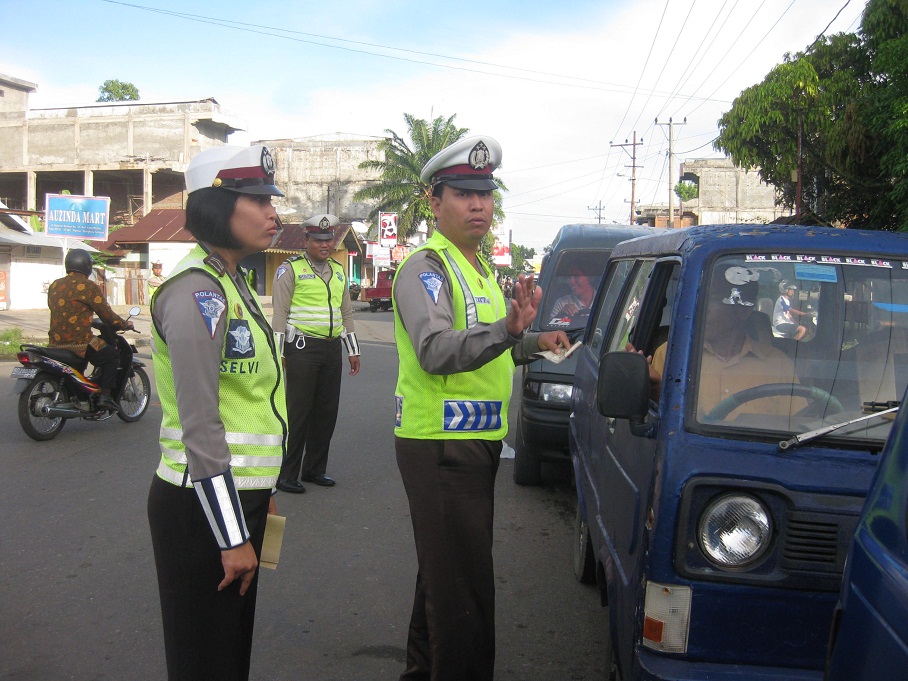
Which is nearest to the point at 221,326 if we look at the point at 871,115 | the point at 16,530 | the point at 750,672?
the point at 750,672

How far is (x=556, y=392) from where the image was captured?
6.07 metres

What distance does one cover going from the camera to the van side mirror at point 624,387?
2.73 meters

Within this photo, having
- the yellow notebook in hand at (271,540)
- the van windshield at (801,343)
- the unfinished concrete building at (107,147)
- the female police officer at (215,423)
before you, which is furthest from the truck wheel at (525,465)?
the unfinished concrete building at (107,147)

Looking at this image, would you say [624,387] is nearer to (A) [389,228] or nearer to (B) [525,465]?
(B) [525,465]

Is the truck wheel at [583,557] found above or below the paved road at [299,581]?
above

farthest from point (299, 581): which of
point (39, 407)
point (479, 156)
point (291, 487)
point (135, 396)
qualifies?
point (135, 396)

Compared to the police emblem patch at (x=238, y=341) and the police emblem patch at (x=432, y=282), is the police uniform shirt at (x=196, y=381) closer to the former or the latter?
the police emblem patch at (x=238, y=341)

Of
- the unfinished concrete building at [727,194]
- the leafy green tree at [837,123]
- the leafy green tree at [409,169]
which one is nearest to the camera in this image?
the leafy green tree at [837,123]

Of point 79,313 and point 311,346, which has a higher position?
point 79,313

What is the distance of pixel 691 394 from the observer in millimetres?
2588

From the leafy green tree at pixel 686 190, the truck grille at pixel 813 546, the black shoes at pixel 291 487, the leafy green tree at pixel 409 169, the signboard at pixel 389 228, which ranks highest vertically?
the leafy green tree at pixel 686 190

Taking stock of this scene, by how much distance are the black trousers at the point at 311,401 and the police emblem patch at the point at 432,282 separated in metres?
3.79

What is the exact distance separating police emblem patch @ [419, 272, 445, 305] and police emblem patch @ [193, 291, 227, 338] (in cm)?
71

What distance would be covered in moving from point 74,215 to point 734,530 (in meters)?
21.9
